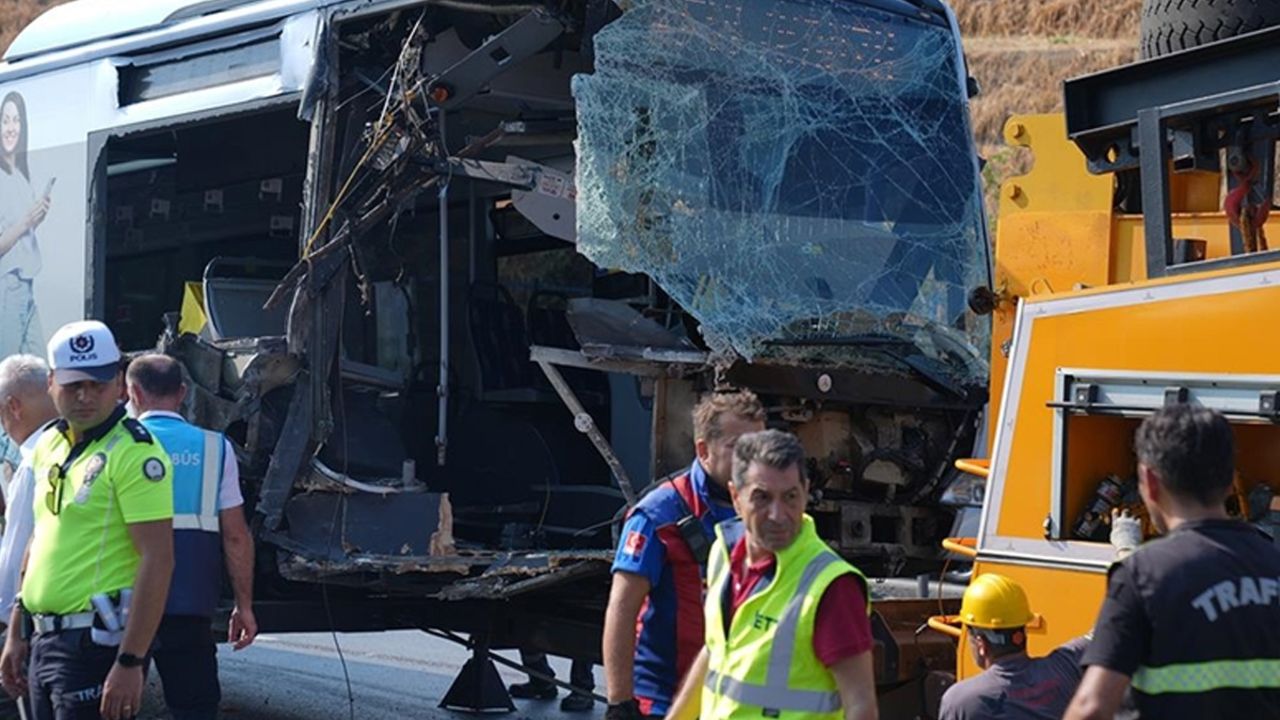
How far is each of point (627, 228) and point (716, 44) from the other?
39.8 inches

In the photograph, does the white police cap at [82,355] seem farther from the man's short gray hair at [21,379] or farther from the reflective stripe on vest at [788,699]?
the reflective stripe on vest at [788,699]

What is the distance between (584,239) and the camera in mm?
7621

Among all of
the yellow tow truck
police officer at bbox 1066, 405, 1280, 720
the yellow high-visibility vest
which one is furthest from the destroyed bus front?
police officer at bbox 1066, 405, 1280, 720

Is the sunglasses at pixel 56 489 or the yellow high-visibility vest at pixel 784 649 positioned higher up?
the sunglasses at pixel 56 489

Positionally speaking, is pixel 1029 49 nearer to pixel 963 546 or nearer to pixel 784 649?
pixel 963 546

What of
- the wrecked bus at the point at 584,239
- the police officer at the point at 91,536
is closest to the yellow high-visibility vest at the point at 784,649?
the police officer at the point at 91,536

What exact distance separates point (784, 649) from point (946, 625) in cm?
202

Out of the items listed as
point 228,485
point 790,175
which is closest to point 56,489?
point 228,485

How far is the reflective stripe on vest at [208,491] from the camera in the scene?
21.9 ft

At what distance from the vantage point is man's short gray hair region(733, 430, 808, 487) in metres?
4.49

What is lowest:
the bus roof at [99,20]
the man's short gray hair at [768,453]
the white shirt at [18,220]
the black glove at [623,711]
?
the black glove at [623,711]

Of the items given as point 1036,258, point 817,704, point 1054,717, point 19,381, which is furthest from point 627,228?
point 817,704

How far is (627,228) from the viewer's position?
7637 mm

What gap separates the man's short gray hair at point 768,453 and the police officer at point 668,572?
0.61 m
